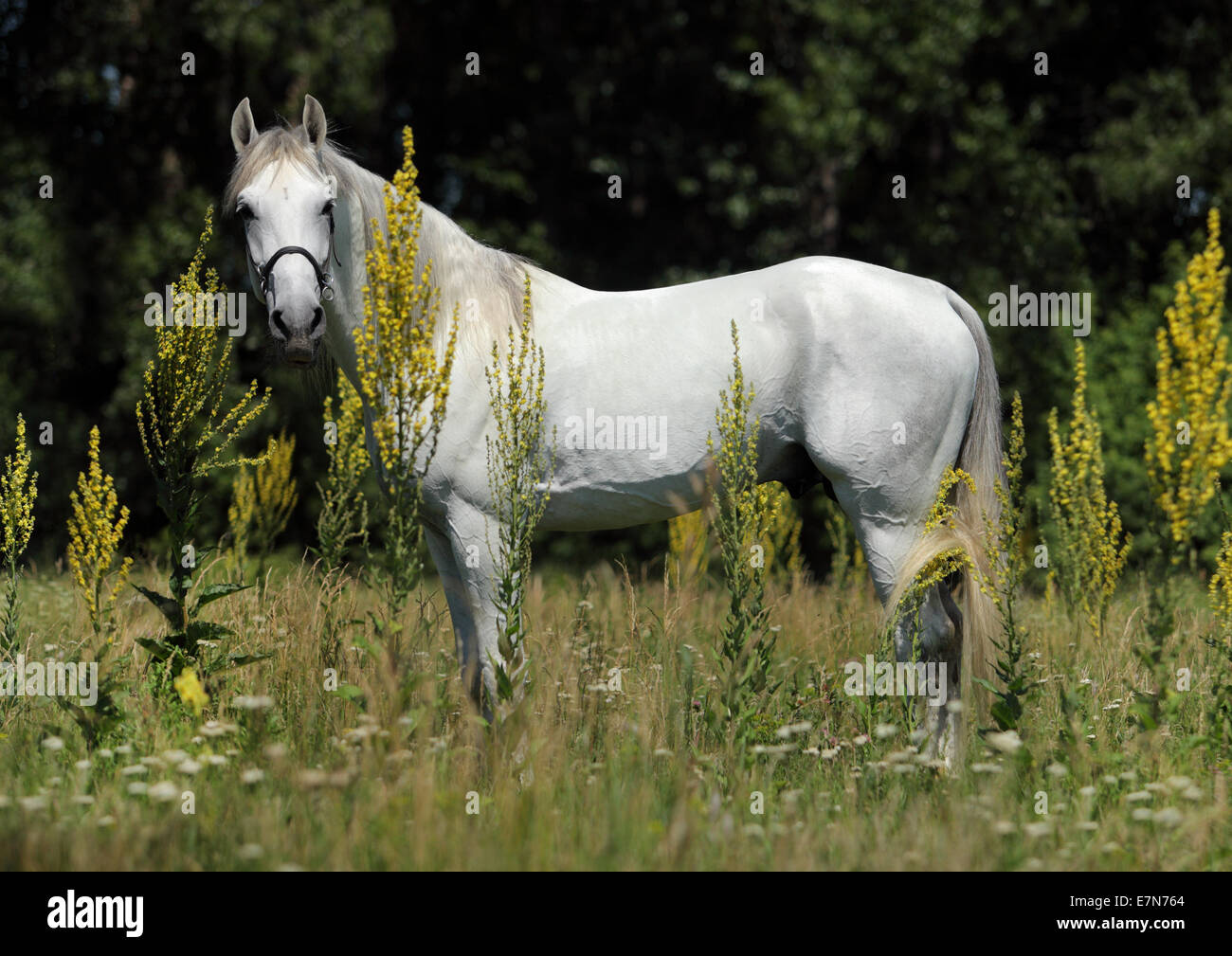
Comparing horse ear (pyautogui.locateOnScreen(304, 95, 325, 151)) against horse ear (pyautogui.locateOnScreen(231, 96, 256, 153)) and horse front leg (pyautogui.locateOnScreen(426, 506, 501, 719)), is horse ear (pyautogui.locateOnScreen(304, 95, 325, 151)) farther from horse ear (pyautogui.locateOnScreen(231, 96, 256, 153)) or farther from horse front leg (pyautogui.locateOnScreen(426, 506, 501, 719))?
horse front leg (pyautogui.locateOnScreen(426, 506, 501, 719))

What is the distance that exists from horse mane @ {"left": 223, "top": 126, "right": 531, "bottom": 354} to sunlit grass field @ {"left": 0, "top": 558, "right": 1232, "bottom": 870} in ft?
4.53

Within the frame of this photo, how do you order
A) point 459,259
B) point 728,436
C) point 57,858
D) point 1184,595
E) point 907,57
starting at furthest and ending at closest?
point 907,57 < point 1184,595 < point 459,259 < point 728,436 < point 57,858

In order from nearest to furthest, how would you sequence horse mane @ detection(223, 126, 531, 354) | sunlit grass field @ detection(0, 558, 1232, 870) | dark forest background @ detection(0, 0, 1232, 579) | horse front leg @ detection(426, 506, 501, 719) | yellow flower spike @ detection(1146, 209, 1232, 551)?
1. sunlit grass field @ detection(0, 558, 1232, 870)
2. yellow flower spike @ detection(1146, 209, 1232, 551)
3. horse front leg @ detection(426, 506, 501, 719)
4. horse mane @ detection(223, 126, 531, 354)
5. dark forest background @ detection(0, 0, 1232, 579)

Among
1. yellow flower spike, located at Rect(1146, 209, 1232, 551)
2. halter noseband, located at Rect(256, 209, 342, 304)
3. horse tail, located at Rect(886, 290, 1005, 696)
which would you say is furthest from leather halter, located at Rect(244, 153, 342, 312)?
yellow flower spike, located at Rect(1146, 209, 1232, 551)

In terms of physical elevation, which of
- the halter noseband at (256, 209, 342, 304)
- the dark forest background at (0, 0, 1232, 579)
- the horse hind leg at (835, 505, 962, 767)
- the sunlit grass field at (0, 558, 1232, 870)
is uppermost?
the dark forest background at (0, 0, 1232, 579)

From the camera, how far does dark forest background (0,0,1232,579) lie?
11781mm

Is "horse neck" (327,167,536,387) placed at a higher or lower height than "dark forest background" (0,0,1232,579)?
lower

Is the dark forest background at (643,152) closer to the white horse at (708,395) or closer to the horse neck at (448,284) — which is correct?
the white horse at (708,395)

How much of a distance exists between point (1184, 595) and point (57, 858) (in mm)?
6971

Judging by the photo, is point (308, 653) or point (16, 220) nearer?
point (308, 653)

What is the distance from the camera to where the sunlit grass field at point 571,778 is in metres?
3.04

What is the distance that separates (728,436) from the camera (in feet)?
13.2

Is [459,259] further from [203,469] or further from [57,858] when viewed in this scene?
[57,858]

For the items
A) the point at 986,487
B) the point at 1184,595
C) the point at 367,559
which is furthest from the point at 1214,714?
the point at 1184,595
